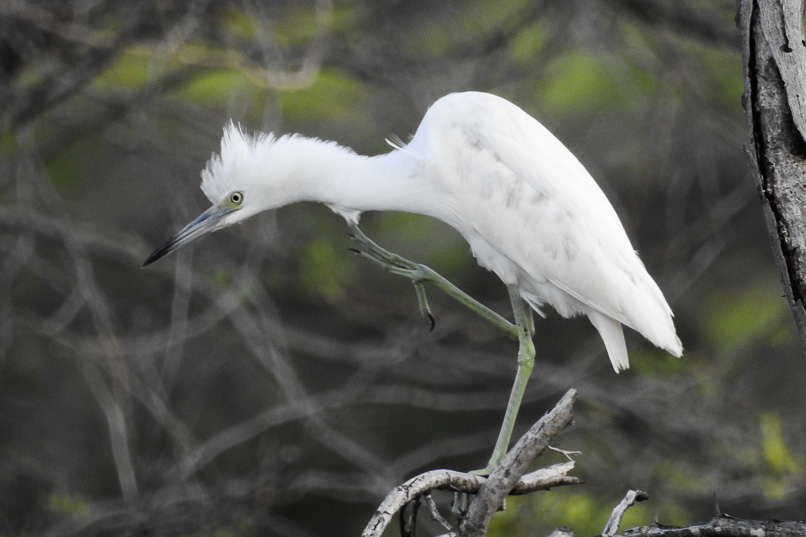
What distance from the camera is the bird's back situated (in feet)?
8.24

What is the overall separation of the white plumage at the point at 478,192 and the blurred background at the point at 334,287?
1151mm

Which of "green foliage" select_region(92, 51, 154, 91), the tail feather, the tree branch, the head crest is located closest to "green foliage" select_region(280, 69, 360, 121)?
"green foliage" select_region(92, 51, 154, 91)

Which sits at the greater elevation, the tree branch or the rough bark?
the rough bark

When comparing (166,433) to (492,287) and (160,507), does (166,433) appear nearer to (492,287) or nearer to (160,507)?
(160,507)

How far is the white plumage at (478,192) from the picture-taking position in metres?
2.50

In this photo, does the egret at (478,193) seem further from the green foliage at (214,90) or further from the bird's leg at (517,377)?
the green foliage at (214,90)

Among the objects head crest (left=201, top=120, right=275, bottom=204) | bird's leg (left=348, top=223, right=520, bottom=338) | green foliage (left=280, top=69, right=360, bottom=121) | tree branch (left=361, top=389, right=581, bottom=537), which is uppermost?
green foliage (left=280, top=69, right=360, bottom=121)

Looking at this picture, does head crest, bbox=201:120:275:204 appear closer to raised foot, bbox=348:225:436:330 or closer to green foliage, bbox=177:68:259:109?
raised foot, bbox=348:225:436:330

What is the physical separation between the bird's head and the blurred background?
3.68 feet

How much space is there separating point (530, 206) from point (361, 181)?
43cm

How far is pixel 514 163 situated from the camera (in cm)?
254

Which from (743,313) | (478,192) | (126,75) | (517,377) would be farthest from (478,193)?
(126,75)

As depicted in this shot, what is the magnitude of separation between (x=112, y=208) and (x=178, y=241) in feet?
10.8

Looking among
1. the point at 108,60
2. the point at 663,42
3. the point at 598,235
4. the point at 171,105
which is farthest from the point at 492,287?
the point at 598,235
